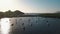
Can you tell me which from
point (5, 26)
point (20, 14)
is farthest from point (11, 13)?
point (5, 26)

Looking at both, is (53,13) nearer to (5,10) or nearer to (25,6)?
(25,6)

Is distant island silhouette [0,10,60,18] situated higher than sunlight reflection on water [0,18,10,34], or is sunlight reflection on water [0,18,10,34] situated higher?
distant island silhouette [0,10,60,18]

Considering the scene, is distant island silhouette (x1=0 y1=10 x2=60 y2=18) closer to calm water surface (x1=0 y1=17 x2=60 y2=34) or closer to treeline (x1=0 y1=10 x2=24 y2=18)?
treeline (x1=0 y1=10 x2=24 y2=18)

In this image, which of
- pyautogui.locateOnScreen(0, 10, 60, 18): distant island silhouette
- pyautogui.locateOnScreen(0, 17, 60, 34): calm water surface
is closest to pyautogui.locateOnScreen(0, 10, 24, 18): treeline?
pyautogui.locateOnScreen(0, 10, 60, 18): distant island silhouette

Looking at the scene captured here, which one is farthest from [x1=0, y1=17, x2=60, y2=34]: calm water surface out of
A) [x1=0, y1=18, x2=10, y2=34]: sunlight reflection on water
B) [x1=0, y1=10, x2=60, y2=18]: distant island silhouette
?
[x1=0, y1=10, x2=60, y2=18]: distant island silhouette

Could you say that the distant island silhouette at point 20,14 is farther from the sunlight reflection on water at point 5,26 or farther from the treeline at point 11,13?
the sunlight reflection on water at point 5,26

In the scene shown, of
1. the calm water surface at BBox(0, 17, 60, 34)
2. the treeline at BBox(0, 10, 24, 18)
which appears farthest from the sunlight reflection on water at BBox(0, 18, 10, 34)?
the treeline at BBox(0, 10, 24, 18)

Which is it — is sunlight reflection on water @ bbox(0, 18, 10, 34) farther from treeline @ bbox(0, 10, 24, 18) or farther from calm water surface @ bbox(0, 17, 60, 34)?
treeline @ bbox(0, 10, 24, 18)

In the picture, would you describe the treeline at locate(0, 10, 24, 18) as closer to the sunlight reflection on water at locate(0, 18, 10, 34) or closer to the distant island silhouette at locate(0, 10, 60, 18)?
the distant island silhouette at locate(0, 10, 60, 18)

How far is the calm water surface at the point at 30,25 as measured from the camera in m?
3.16

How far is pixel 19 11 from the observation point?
318 centimetres

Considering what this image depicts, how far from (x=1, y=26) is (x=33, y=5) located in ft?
2.91

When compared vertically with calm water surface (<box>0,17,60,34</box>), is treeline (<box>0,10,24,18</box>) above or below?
above

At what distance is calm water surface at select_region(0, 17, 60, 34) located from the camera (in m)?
3.16
